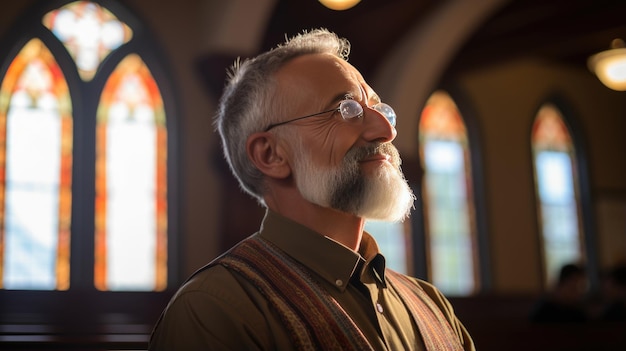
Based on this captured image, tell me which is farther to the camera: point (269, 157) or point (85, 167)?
point (85, 167)

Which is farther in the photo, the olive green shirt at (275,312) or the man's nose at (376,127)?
the man's nose at (376,127)

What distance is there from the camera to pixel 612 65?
8.99 metres

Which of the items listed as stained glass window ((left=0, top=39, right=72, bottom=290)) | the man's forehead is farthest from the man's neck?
stained glass window ((left=0, top=39, right=72, bottom=290))

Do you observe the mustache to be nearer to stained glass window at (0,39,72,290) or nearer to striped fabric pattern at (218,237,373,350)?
striped fabric pattern at (218,237,373,350)

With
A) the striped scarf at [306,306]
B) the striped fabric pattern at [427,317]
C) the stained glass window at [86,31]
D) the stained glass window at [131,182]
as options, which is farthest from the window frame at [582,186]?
the striped scarf at [306,306]

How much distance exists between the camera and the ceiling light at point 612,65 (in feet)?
29.1

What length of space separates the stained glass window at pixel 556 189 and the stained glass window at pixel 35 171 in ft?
20.2

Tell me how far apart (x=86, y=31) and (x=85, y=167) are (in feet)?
4.00

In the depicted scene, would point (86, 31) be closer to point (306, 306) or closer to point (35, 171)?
point (35, 171)

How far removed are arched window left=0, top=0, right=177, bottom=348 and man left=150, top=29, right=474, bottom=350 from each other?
4624 millimetres

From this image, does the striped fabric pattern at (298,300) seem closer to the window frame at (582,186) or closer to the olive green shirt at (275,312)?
the olive green shirt at (275,312)

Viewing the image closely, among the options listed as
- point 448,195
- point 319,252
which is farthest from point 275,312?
point 448,195

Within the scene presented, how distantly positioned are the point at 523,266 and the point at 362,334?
8.84 meters

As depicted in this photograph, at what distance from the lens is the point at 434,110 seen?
9.88m
